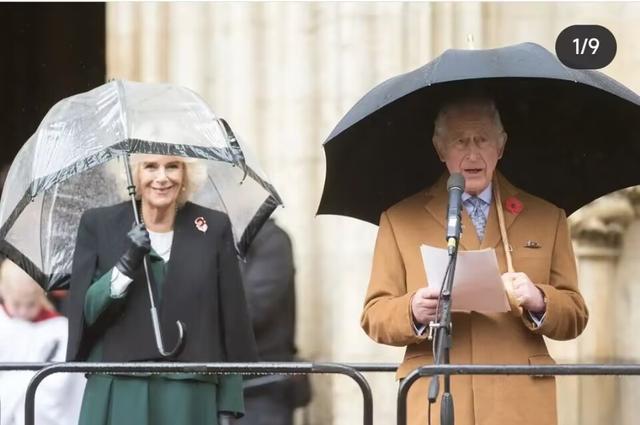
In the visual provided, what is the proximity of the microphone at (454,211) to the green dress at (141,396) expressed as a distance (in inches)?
57.4

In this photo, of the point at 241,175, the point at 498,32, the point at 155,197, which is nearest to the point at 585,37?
the point at 498,32

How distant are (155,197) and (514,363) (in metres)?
1.57

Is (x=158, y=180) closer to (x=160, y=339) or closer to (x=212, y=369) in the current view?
(x=160, y=339)

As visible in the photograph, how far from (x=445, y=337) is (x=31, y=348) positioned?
3269 mm

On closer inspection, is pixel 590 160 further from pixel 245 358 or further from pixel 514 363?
pixel 245 358

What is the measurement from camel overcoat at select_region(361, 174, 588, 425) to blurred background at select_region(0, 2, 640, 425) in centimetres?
288

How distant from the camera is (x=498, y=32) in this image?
9.14 metres

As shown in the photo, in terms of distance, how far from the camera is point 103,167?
6980mm

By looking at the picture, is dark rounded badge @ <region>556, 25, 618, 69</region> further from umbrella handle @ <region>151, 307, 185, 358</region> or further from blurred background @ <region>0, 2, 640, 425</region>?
umbrella handle @ <region>151, 307, 185, 358</region>

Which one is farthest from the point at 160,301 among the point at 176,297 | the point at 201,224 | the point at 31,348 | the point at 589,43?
the point at 589,43

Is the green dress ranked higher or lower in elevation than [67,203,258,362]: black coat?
lower

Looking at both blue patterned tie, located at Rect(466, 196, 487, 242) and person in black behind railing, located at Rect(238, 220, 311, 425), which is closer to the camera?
blue patterned tie, located at Rect(466, 196, 487, 242)

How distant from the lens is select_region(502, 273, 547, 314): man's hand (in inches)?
219

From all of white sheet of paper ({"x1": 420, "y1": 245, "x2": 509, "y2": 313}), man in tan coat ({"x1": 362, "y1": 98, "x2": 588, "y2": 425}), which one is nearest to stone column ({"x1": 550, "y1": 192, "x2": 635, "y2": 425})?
man in tan coat ({"x1": 362, "y1": 98, "x2": 588, "y2": 425})
